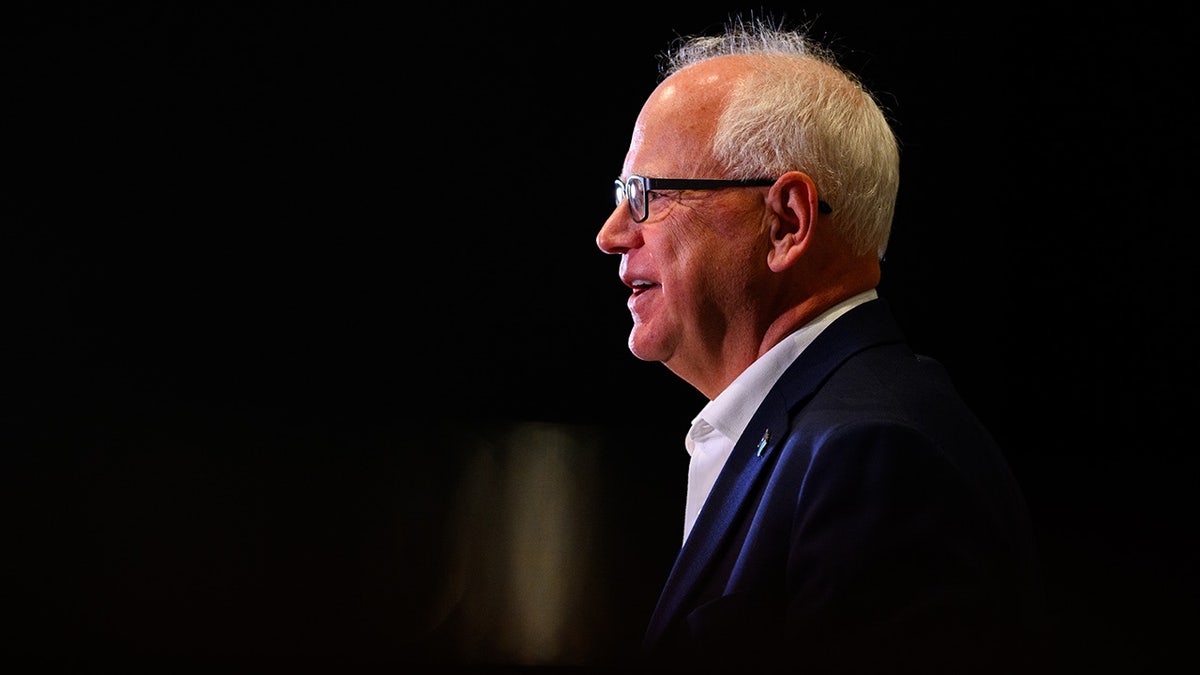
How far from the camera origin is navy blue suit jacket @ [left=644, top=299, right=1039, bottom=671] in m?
1.09

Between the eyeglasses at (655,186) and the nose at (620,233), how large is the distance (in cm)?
1

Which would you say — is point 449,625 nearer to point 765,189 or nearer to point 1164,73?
point 765,189

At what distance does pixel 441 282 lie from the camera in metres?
2.75

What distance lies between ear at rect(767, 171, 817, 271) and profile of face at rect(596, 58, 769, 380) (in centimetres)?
2

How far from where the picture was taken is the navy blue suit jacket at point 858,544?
1092 millimetres

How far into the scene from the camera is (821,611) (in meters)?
1.11

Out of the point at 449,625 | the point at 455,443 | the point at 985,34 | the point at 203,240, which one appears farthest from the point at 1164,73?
the point at 203,240

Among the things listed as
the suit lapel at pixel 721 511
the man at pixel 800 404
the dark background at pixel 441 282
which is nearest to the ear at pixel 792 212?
the man at pixel 800 404

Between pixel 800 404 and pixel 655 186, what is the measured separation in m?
0.39

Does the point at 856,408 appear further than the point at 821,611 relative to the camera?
Yes

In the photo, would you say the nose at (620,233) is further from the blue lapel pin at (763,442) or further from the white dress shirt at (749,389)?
the blue lapel pin at (763,442)

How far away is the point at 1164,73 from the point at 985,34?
440 mm

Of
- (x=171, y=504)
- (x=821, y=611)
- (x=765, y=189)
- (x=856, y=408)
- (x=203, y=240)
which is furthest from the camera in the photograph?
(x=203, y=240)

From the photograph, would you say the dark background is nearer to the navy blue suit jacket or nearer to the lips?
the lips
